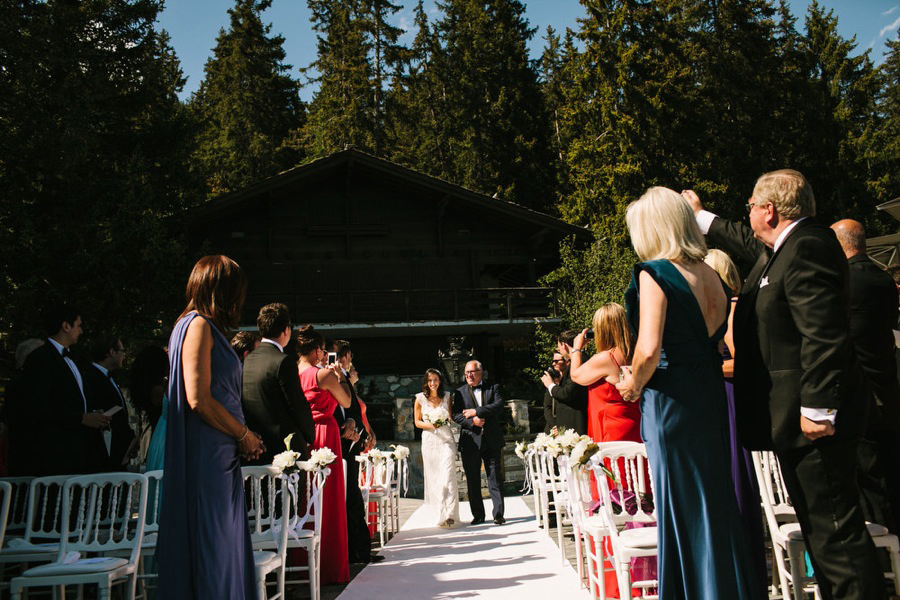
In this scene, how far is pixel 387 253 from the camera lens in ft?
74.9

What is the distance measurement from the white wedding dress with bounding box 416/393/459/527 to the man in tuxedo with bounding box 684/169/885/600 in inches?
264

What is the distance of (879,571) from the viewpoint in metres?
2.71

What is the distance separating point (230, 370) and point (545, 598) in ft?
9.38

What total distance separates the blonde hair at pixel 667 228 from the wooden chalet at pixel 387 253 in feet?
58.2

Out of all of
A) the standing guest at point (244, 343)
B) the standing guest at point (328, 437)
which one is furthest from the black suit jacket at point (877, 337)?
the standing guest at point (244, 343)

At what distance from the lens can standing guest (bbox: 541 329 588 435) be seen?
6.82m

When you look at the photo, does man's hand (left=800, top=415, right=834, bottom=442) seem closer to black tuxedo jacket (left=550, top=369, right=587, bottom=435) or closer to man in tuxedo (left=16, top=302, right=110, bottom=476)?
black tuxedo jacket (left=550, top=369, right=587, bottom=435)

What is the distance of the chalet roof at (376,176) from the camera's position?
67.9ft

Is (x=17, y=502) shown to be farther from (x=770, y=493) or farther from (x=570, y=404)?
(x=770, y=493)

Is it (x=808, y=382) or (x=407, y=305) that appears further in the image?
(x=407, y=305)

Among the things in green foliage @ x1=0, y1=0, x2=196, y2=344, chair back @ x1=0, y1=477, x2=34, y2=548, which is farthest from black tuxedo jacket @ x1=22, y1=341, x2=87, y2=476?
green foliage @ x1=0, y1=0, x2=196, y2=344

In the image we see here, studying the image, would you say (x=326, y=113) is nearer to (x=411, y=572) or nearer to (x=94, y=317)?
(x=94, y=317)

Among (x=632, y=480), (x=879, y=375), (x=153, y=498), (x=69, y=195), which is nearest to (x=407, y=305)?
(x=69, y=195)

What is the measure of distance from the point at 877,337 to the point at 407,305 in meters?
17.8
